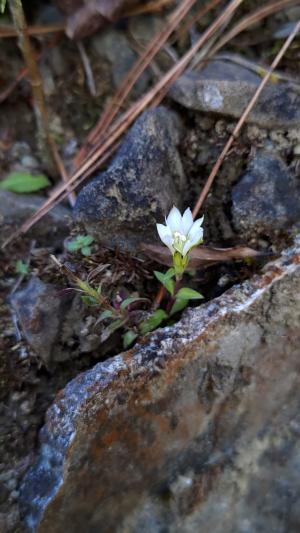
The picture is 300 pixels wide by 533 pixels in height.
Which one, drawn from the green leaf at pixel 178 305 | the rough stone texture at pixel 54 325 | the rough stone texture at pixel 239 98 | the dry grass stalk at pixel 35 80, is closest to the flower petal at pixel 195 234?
the green leaf at pixel 178 305

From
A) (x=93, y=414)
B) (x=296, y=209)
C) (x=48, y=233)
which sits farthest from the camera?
(x=48, y=233)

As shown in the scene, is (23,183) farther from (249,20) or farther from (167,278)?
(249,20)

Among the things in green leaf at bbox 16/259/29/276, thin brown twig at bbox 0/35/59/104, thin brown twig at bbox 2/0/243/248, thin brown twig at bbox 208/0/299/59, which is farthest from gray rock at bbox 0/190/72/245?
thin brown twig at bbox 208/0/299/59

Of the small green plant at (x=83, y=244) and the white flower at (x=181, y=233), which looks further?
the small green plant at (x=83, y=244)

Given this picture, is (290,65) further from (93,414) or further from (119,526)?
(119,526)

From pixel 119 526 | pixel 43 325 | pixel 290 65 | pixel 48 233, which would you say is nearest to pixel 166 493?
pixel 119 526

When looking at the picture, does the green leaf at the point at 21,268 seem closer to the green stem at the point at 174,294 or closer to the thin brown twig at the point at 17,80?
the green stem at the point at 174,294

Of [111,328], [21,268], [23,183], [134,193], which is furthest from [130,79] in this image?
[111,328]

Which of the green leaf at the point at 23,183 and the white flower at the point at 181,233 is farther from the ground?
the green leaf at the point at 23,183
